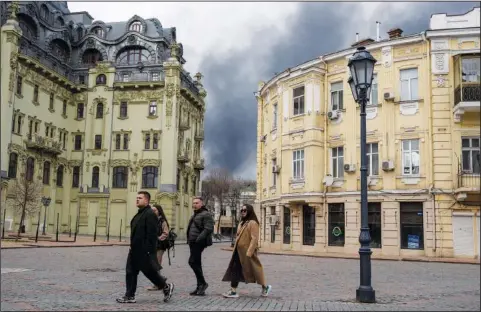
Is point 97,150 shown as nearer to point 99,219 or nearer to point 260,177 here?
point 99,219

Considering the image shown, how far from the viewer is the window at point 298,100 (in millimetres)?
30672

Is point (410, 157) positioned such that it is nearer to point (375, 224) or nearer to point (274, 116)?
point (375, 224)

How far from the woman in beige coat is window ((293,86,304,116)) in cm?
2088

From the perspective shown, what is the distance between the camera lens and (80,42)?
56312mm

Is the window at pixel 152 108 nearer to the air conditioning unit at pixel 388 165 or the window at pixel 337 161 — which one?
the window at pixel 337 161

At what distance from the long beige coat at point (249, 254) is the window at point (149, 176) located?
4220cm

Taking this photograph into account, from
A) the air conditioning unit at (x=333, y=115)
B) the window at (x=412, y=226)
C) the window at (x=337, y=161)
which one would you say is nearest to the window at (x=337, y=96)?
the air conditioning unit at (x=333, y=115)

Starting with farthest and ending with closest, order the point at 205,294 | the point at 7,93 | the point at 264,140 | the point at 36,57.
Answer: the point at 36,57
the point at 7,93
the point at 264,140
the point at 205,294

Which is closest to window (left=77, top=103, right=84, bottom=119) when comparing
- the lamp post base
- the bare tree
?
the bare tree

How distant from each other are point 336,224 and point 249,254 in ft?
63.7

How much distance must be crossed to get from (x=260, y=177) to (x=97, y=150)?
888 inches

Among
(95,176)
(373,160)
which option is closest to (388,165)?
(373,160)

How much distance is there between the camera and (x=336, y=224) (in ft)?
93.9

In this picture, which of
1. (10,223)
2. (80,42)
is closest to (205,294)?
(10,223)
